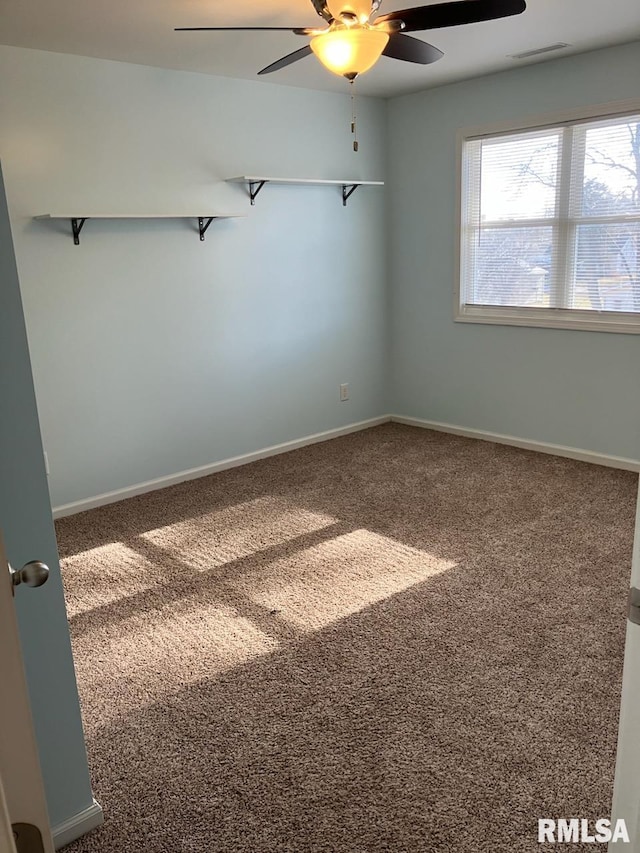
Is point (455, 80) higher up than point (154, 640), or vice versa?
point (455, 80)

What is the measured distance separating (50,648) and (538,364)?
3.78 meters

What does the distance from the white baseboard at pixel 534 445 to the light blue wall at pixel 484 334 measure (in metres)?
0.04

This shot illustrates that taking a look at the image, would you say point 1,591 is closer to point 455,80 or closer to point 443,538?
point 443,538

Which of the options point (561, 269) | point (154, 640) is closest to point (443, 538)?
point (154, 640)

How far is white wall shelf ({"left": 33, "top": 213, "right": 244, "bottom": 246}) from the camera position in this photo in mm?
3586

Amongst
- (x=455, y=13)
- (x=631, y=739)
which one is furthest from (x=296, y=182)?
(x=631, y=739)

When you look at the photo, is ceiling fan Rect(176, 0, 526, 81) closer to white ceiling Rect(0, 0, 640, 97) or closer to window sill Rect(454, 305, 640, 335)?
white ceiling Rect(0, 0, 640, 97)

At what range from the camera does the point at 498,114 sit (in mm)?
4547

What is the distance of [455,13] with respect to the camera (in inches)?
96.4

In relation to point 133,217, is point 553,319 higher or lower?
lower

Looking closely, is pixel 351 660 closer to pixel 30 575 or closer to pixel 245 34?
pixel 30 575

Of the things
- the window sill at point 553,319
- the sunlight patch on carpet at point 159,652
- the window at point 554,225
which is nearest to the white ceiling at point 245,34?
the window at point 554,225

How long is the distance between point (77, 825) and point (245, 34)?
3285 mm

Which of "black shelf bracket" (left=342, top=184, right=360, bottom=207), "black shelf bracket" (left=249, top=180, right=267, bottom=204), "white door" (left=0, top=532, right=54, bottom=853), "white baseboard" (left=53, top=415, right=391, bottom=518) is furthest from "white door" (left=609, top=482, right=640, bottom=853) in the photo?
"black shelf bracket" (left=342, top=184, right=360, bottom=207)
